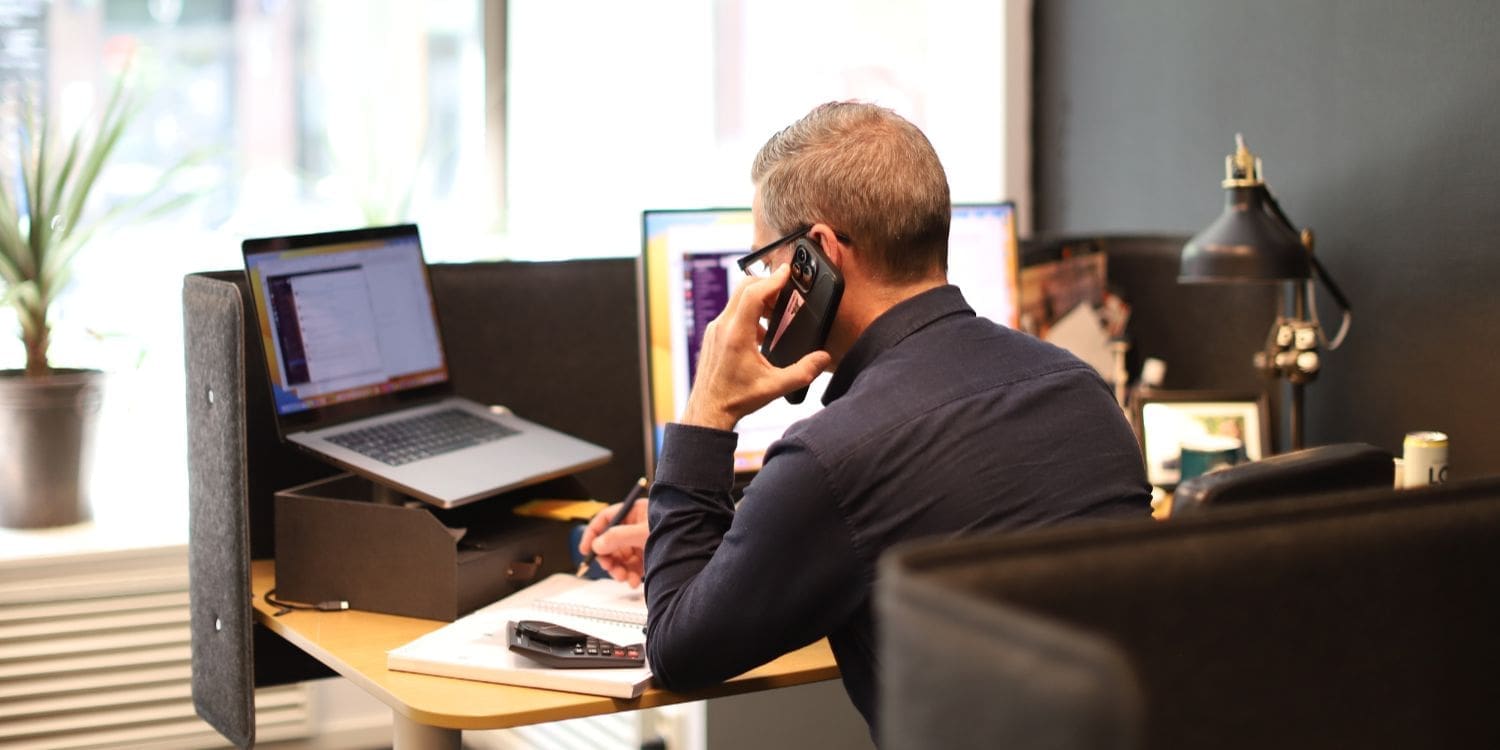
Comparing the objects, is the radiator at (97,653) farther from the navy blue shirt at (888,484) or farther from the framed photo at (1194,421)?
the framed photo at (1194,421)

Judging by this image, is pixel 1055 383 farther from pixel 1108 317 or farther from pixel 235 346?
pixel 1108 317

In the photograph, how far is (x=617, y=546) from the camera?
1.80m

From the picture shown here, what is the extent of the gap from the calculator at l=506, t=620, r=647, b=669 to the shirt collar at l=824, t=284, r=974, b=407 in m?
0.38

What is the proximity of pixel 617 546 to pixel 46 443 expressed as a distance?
128 cm

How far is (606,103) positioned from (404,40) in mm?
643

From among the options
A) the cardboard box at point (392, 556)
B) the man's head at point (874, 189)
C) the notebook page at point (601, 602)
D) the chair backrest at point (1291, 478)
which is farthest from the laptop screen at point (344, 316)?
the chair backrest at point (1291, 478)

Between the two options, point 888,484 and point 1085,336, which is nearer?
point 888,484

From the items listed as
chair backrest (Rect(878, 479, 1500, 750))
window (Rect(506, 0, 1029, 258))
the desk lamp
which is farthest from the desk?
window (Rect(506, 0, 1029, 258))

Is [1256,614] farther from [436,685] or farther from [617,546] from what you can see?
[617,546]

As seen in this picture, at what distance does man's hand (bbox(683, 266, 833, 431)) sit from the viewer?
1537 millimetres

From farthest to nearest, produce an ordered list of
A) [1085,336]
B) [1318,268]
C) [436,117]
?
[436,117]
[1085,336]
[1318,268]

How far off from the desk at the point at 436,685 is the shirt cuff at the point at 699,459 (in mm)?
215

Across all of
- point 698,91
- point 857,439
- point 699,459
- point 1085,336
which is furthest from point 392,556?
point 698,91

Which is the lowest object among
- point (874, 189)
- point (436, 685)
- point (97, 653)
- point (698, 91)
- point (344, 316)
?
point (97, 653)
